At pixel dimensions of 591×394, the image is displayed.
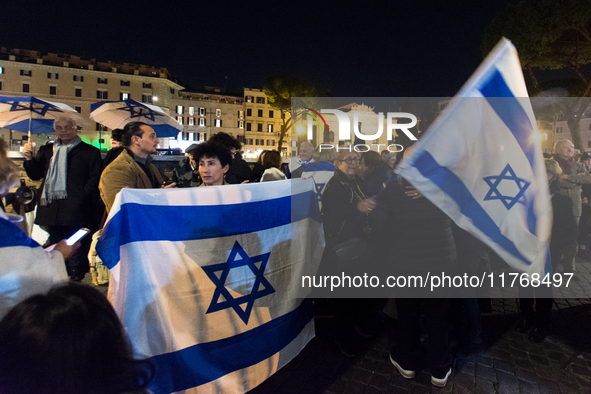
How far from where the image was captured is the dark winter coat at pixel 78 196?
4426mm

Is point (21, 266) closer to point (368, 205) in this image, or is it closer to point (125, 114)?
point (368, 205)

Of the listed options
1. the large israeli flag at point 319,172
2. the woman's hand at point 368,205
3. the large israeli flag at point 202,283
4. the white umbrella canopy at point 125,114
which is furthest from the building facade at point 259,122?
the large israeli flag at point 202,283

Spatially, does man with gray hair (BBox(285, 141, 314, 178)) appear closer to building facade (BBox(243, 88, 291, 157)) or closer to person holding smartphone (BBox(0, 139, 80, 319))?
person holding smartphone (BBox(0, 139, 80, 319))

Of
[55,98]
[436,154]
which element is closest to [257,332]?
[436,154]

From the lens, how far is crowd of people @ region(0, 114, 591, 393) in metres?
0.93

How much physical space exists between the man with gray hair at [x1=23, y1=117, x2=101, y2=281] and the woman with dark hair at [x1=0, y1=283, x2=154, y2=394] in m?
3.94

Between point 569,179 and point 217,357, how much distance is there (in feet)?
19.0

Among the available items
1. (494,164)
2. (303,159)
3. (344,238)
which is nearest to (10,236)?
(344,238)

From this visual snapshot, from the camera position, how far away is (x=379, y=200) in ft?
9.55

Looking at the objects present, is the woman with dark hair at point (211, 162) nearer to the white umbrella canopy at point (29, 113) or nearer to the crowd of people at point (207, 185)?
the crowd of people at point (207, 185)

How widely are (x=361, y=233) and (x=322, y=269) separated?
55cm

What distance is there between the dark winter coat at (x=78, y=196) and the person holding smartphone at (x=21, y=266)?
3.08 meters

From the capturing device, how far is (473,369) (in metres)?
3.11

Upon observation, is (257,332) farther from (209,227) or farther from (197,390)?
(209,227)
